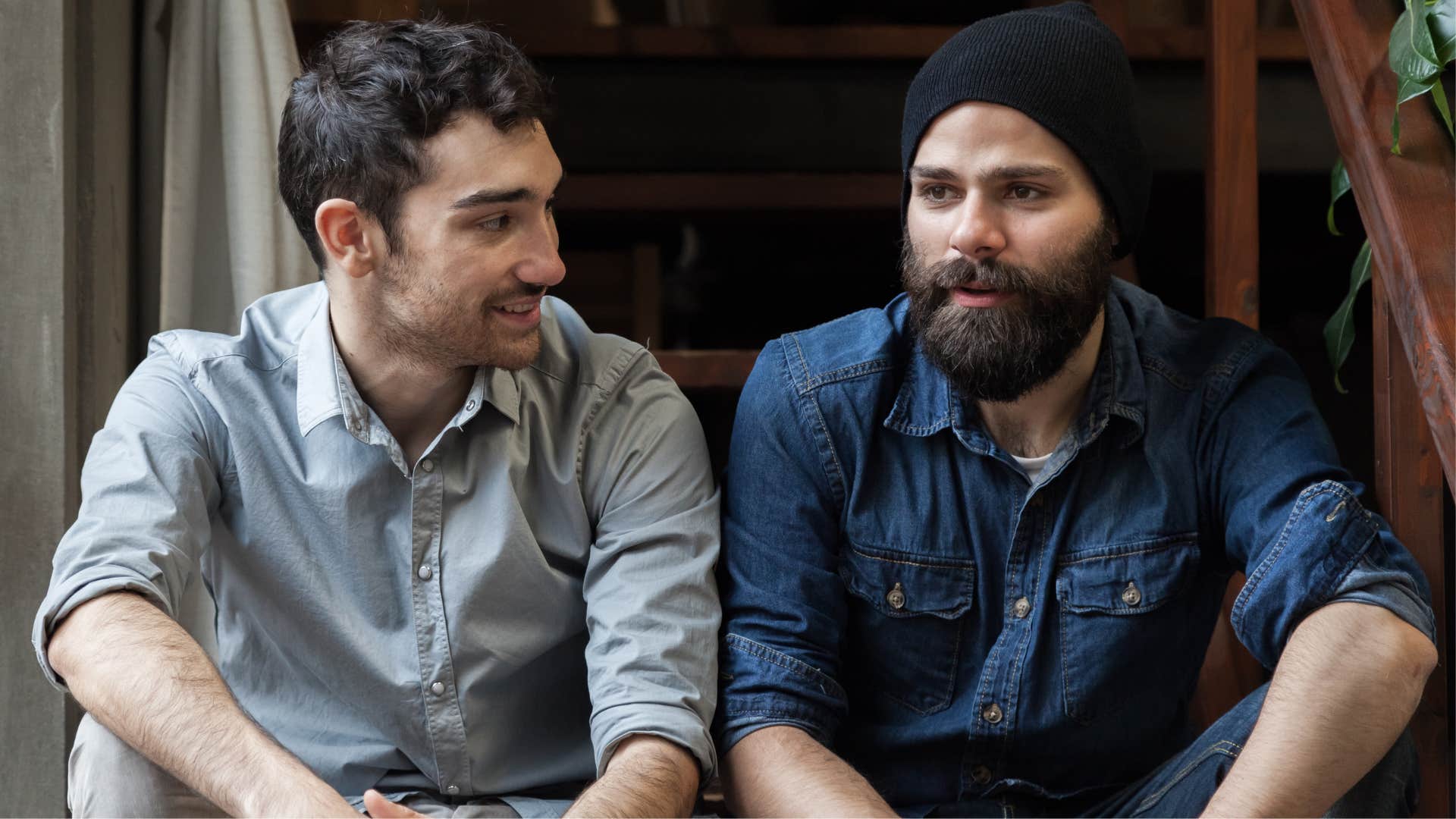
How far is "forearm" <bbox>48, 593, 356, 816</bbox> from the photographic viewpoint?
1.60 metres

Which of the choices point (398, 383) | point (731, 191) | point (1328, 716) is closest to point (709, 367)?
point (731, 191)

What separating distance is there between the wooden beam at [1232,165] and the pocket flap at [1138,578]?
2.18 ft

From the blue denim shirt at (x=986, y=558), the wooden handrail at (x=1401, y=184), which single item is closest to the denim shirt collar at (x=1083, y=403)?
the blue denim shirt at (x=986, y=558)

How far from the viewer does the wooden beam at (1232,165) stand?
241 cm

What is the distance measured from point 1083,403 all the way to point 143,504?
48.4 inches

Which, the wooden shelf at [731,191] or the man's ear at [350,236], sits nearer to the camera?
the man's ear at [350,236]

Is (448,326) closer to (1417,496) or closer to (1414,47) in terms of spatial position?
(1414,47)

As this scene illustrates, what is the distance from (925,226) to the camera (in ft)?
6.29

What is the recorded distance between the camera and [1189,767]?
6.04ft

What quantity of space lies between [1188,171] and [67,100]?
2426 millimetres

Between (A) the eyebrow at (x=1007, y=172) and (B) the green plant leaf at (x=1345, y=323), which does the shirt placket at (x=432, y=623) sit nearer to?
(A) the eyebrow at (x=1007, y=172)

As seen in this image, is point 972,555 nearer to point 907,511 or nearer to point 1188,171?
point 907,511

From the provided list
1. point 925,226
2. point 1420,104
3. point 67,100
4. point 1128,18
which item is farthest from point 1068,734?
point 1128,18

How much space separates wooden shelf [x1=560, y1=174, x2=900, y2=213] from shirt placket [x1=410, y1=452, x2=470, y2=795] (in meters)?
1.48
